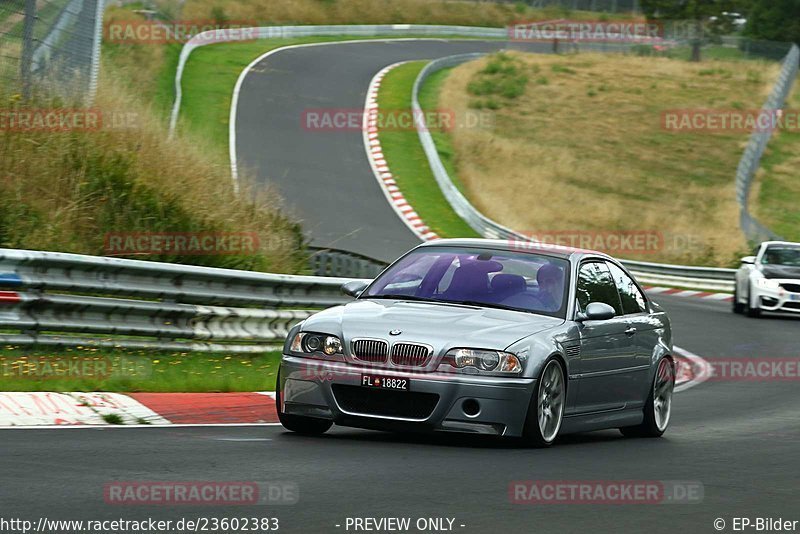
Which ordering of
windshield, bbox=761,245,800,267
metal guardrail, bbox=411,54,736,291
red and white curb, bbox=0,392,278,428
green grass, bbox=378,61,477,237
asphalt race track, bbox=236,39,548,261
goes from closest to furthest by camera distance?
red and white curb, bbox=0,392,278,428, windshield, bbox=761,245,800,267, asphalt race track, bbox=236,39,548,261, metal guardrail, bbox=411,54,736,291, green grass, bbox=378,61,477,237

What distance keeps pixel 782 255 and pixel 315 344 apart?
18944 mm

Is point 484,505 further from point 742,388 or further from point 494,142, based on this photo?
point 494,142

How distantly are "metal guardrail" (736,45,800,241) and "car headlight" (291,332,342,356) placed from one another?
→ 31832mm

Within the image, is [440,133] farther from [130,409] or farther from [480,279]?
[130,409]

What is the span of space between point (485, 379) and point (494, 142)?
39303 millimetres

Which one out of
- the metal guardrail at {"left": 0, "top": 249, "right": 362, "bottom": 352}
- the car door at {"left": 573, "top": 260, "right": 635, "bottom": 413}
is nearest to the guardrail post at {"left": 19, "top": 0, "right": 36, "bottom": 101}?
the metal guardrail at {"left": 0, "top": 249, "right": 362, "bottom": 352}

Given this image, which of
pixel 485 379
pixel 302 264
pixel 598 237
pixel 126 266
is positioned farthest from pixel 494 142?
pixel 485 379

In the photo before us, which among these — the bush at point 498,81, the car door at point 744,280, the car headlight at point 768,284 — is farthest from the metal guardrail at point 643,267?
the bush at point 498,81

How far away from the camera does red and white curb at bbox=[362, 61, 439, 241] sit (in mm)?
33500

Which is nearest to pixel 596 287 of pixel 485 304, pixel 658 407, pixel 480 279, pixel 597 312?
pixel 597 312

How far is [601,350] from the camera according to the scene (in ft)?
33.7

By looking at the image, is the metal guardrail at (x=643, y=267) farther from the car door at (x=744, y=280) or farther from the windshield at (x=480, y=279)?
the windshield at (x=480, y=279)

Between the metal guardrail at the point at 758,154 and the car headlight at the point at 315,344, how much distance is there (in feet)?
104

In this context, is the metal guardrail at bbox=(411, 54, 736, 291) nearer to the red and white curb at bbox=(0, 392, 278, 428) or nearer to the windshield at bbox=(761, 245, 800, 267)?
the windshield at bbox=(761, 245, 800, 267)
